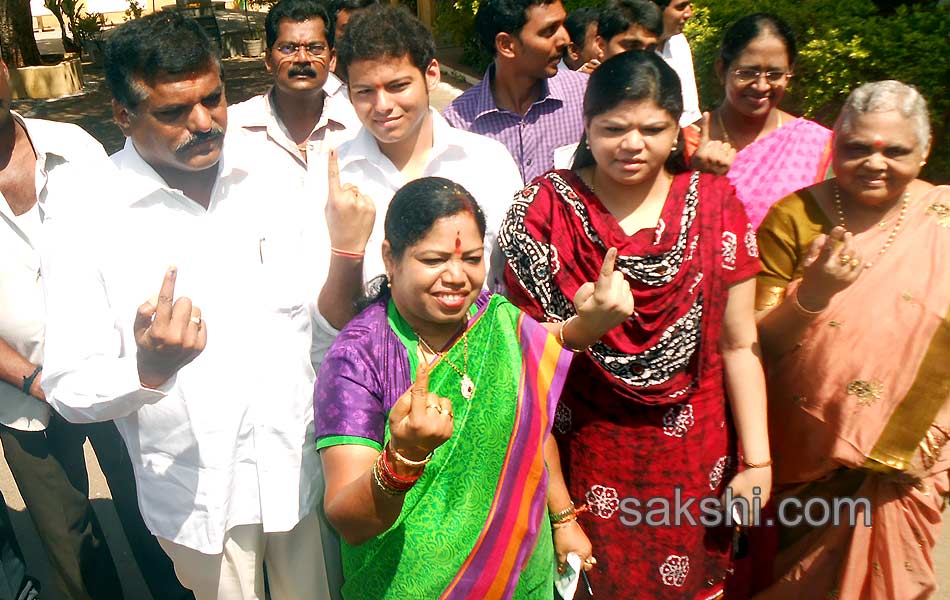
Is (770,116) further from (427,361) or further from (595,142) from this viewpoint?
(427,361)

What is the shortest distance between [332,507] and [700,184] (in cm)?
130

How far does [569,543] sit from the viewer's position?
2365 mm

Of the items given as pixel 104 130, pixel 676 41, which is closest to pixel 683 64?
pixel 676 41

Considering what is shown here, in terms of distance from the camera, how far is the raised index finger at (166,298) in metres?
1.83

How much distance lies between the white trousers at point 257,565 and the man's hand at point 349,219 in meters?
0.75

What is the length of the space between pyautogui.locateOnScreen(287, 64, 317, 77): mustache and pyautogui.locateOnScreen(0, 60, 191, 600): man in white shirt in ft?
2.99

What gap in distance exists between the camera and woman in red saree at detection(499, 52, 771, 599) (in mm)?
2266

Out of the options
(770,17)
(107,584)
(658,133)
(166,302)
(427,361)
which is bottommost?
(107,584)

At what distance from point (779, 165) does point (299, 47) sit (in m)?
1.99

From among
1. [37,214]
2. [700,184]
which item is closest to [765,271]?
[700,184]

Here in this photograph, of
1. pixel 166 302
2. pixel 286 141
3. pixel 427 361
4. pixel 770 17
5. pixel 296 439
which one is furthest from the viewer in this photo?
pixel 286 141

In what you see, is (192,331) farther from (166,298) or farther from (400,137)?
(400,137)

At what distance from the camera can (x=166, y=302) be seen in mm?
1842

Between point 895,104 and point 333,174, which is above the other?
point 895,104
